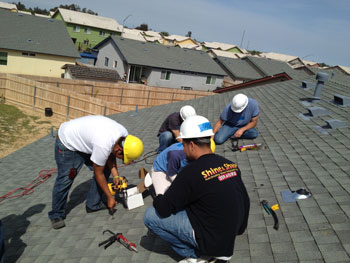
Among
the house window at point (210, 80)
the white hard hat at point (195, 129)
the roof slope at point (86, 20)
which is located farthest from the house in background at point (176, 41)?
the white hard hat at point (195, 129)

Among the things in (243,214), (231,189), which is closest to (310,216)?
(243,214)

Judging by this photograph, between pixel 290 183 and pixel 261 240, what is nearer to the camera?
pixel 261 240

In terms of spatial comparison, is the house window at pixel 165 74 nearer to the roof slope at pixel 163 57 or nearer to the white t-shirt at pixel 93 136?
the roof slope at pixel 163 57

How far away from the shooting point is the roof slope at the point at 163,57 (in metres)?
29.8

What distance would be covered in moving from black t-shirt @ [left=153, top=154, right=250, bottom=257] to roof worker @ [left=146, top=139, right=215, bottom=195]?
38.3 inches

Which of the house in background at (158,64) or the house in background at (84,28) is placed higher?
the house in background at (84,28)

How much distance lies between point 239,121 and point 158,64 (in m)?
25.0

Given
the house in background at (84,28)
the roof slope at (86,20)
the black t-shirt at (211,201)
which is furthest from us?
the house in background at (84,28)

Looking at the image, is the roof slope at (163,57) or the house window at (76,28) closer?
the roof slope at (163,57)

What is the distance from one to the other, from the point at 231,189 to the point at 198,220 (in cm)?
46

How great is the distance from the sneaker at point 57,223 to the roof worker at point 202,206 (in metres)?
1.85

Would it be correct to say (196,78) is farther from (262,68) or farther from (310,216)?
(310,216)

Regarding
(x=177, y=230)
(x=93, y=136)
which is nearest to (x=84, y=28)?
(x=93, y=136)

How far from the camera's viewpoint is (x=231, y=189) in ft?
8.14
